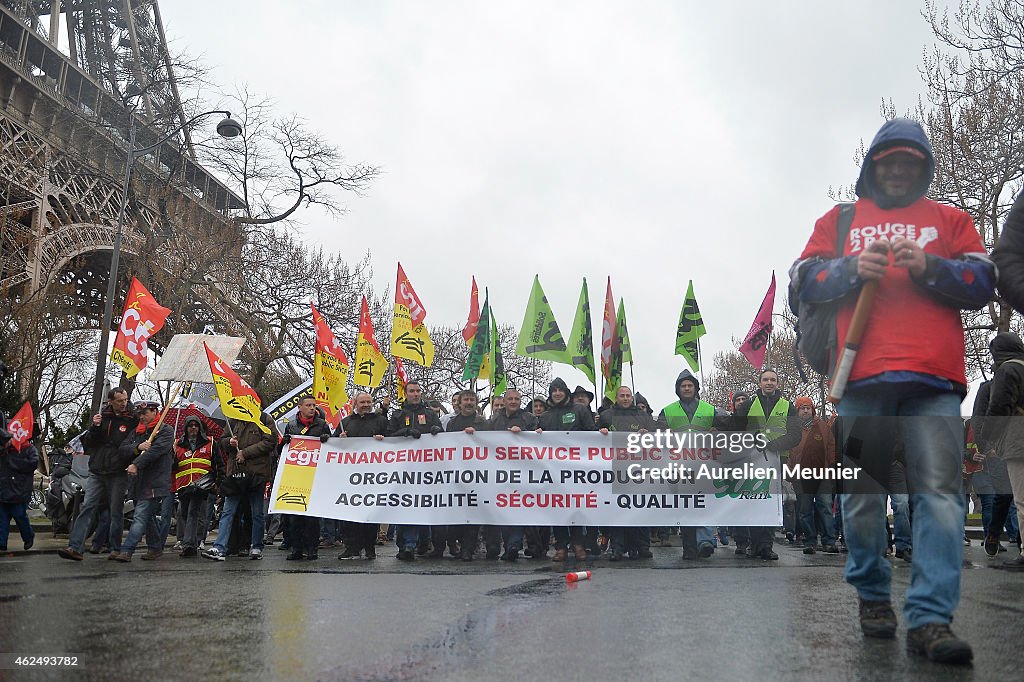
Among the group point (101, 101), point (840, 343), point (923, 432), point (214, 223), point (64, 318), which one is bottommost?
point (923, 432)

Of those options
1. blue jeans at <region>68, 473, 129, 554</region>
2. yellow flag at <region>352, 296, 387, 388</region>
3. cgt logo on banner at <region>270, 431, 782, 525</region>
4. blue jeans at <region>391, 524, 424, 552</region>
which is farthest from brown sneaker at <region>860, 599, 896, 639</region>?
yellow flag at <region>352, 296, 387, 388</region>

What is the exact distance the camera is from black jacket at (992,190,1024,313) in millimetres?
3035

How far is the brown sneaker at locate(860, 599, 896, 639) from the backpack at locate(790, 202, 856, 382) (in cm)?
92

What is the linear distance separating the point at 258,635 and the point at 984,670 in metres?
2.61

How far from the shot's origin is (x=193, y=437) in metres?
10.9

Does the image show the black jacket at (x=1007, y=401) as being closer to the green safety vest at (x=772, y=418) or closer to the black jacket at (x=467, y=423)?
the green safety vest at (x=772, y=418)

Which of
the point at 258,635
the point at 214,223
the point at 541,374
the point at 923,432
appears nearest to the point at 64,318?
the point at 214,223

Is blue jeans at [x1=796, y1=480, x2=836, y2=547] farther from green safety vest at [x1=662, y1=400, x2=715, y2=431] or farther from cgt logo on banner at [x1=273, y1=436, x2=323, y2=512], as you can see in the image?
cgt logo on banner at [x1=273, y1=436, x2=323, y2=512]

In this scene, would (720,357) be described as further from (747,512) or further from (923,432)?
(923,432)

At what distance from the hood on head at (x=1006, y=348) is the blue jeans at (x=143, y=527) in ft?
27.7

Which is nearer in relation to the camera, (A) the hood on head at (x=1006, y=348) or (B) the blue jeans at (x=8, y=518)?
(A) the hood on head at (x=1006, y=348)

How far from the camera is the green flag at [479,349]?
49.3 ft

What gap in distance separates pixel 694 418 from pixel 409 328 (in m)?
5.59

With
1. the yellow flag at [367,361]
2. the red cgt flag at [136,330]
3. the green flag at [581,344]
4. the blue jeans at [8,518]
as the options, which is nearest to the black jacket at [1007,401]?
the green flag at [581,344]
